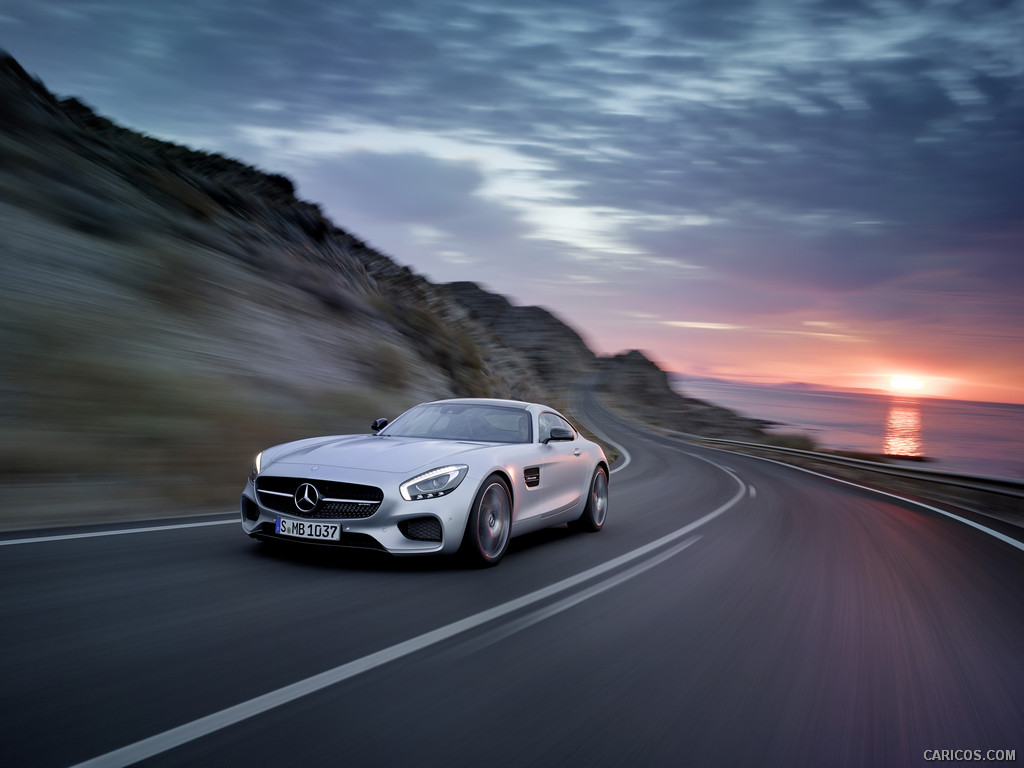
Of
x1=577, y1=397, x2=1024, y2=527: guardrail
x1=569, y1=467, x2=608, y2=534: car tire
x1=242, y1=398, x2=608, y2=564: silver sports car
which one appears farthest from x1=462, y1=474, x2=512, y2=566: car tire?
x1=577, y1=397, x2=1024, y2=527: guardrail

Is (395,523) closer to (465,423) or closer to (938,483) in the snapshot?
(465,423)

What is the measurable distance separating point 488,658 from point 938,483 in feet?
61.1

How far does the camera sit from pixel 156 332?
1357 cm

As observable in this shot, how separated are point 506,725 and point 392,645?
1112 millimetres

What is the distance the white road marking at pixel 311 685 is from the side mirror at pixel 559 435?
1.71 meters

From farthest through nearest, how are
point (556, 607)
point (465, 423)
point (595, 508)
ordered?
point (595, 508)
point (465, 423)
point (556, 607)

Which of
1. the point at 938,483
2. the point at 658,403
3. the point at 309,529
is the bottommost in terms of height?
the point at 938,483

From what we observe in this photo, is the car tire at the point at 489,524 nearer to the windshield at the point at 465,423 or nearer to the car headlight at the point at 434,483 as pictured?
the car headlight at the point at 434,483

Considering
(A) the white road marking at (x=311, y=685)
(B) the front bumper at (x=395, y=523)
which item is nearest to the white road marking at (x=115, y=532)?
(B) the front bumper at (x=395, y=523)

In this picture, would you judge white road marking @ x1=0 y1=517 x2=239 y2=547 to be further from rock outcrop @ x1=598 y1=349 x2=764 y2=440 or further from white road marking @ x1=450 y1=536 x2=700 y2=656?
rock outcrop @ x1=598 y1=349 x2=764 y2=440

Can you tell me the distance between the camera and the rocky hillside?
9.28 metres

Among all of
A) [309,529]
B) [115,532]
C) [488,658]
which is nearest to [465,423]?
[309,529]

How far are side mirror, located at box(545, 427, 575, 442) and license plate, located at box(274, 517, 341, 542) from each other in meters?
2.76

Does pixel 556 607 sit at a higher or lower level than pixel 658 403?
lower
